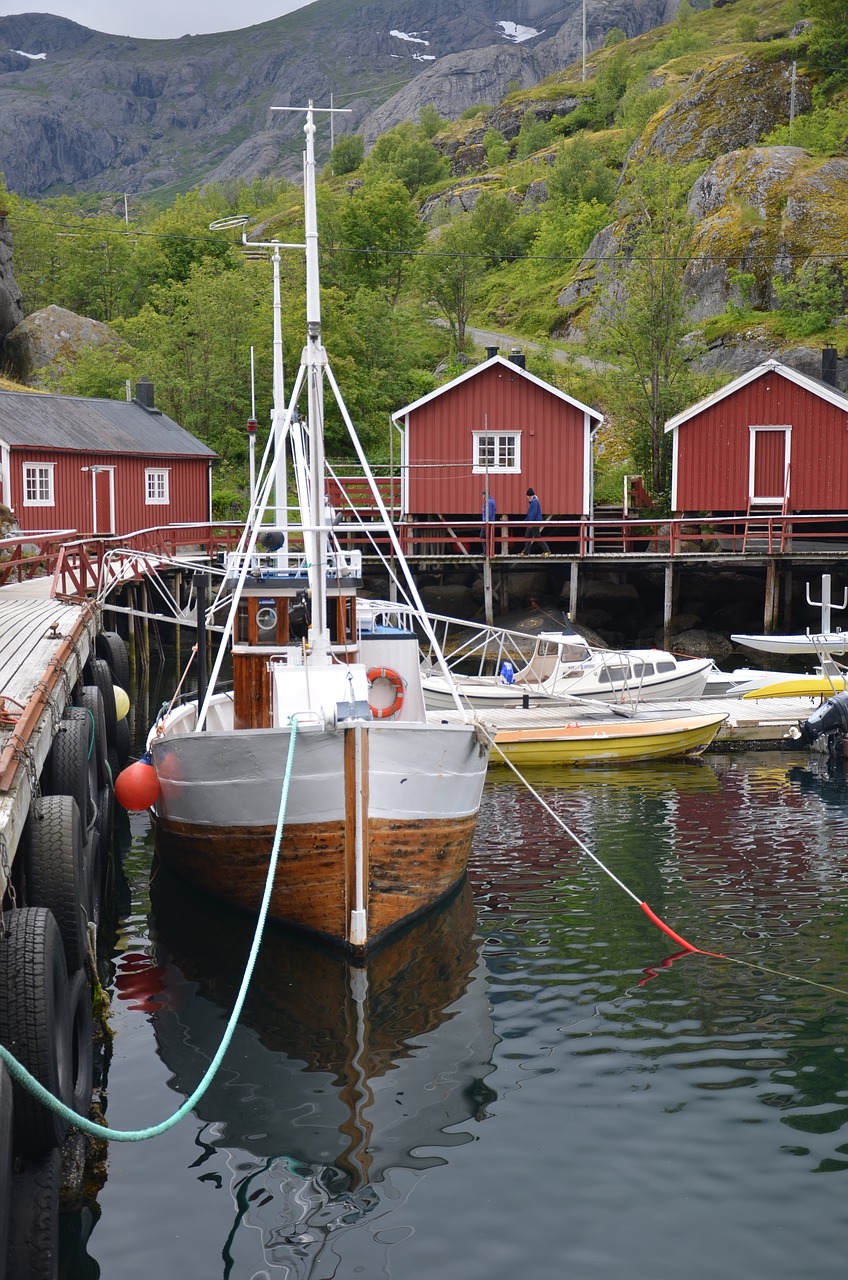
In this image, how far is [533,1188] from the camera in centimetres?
758

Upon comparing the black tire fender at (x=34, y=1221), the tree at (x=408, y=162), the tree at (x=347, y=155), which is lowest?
the black tire fender at (x=34, y=1221)

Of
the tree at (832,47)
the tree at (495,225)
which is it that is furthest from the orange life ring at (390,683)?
the tree at (832,47)

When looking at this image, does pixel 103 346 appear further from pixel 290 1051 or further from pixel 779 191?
pixel 290 1051

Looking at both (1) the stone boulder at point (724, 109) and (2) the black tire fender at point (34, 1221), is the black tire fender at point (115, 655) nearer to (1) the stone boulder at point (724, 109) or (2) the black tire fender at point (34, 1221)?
(2) the black tire fender at point (34, 1221)

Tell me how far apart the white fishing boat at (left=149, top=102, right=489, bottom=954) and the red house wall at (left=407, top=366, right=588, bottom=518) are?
67.9ft

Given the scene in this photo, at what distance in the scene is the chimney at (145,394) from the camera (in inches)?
1628

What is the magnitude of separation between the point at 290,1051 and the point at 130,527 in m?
30.6

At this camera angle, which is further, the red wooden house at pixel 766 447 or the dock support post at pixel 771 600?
the red wooden house at pixel 766 447

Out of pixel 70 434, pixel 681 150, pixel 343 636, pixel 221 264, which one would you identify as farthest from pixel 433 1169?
pixel 681 150

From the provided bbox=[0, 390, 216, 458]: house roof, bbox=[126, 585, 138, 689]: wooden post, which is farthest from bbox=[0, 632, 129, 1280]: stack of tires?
bbox=[0, 390, 216, 458]: house roof

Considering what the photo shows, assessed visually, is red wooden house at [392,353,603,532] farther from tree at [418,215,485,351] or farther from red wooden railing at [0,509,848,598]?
tree at [418,215,485,351]

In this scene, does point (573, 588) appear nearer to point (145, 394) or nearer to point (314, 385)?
point (145, 394)

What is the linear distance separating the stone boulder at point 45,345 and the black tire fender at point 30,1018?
49.3 m

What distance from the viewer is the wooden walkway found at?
23.3 feet
